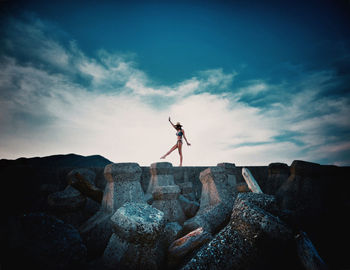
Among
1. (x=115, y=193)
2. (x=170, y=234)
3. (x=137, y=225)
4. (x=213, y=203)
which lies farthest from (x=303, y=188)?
(x=115, y=193)

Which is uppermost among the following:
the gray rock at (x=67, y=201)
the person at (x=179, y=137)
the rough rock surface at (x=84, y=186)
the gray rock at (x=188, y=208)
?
the person at (x=179, y=137)

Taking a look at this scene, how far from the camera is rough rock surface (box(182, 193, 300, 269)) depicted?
127 centimetres

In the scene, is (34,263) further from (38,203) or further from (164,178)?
(164,178)

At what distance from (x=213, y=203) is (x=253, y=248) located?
1774 millimetres

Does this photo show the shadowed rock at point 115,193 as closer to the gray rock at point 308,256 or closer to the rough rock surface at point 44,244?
the rough rock surface at point 44,244

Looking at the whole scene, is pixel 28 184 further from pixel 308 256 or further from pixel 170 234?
pixel 308 256

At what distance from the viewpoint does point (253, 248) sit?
129 cm

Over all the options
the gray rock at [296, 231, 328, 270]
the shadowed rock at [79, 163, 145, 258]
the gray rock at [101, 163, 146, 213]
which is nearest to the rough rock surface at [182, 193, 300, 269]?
the gray rock at [296, 231, 328, 270]

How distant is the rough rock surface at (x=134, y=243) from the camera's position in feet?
4.91

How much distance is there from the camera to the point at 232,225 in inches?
56.8

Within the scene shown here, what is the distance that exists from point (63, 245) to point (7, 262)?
0.31m

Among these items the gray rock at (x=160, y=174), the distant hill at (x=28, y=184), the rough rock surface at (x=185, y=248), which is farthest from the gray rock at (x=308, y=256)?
Answer: the distant hill at (x=28, y=184)

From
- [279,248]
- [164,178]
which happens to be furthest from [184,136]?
[279,248]

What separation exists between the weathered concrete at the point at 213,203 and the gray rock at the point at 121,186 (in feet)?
3.40
